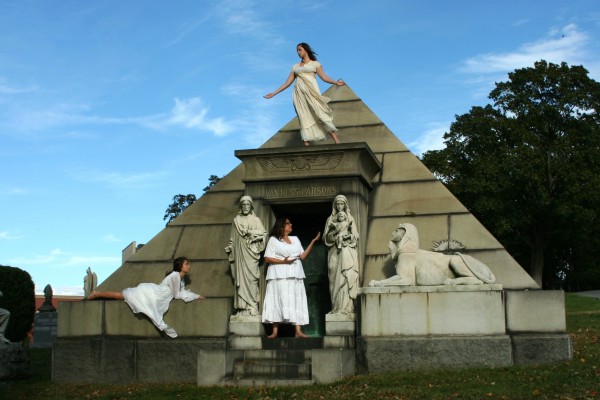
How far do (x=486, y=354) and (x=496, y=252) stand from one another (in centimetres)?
210

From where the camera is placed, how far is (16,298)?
24.2 meters

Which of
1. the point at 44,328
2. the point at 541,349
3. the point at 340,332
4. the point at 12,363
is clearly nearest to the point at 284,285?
the point at 340,332

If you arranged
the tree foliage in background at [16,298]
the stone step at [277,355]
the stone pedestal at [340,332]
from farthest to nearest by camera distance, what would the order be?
the tree foliage in background at [16,298] → the stone pedestal at [340,332] → the stone step at [277,355]

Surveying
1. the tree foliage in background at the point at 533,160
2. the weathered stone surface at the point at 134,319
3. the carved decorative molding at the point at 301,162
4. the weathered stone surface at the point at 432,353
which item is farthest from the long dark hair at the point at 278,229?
the tree foliage in background at the point at 533,160

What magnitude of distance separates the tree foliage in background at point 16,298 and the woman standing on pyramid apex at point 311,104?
1391cm

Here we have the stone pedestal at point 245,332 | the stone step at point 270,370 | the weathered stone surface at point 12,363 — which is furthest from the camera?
the weathered stone surface at point 12,363

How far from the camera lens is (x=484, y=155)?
1517 inches

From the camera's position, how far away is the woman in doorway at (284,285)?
12062mm

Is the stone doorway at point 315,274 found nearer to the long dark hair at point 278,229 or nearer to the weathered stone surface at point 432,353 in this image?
the long dark hair at point 278,229

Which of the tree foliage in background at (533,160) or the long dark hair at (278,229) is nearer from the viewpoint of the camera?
the long dark hair at (278,229)

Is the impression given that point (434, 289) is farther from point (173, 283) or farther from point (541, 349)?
point (173, 283)

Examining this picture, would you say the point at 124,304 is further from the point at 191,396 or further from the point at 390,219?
the point at 390,219

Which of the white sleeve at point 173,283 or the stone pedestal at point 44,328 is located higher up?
Result: the white sleeve at point 173,283

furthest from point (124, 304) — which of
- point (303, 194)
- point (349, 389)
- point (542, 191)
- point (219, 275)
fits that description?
point (542, 191)
